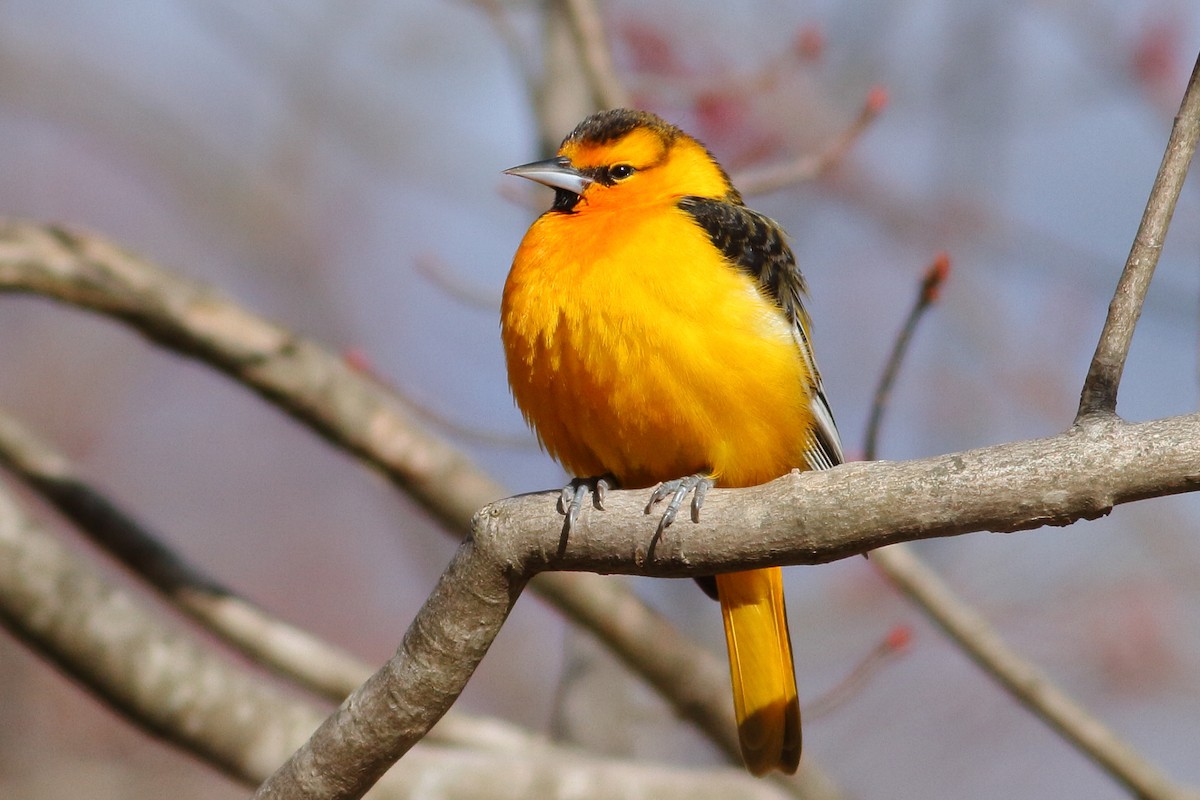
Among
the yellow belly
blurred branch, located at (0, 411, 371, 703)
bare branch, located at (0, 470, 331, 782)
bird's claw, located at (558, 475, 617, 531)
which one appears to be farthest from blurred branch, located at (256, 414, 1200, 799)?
blurred branch, located at (0, 411, 371, 703)

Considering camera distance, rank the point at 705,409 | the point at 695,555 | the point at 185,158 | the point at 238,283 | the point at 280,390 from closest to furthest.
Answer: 1. the point at 695,555
2. the point at 705,409
3. the point at 280,390
4. the point at 185,158
5. the point at 238,283

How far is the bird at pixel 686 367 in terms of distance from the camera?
11.5 ft

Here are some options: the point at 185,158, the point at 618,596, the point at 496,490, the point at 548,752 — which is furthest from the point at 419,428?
the point at 185,158

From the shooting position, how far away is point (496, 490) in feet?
15.5

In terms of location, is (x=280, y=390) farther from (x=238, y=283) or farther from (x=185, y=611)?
(x=238, y=283)

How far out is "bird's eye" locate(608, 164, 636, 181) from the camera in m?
4.38

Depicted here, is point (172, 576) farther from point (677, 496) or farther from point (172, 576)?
point (677, 496)

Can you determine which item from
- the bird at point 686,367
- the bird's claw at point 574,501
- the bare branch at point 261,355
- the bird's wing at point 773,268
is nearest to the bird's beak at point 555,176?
the bird at point 686,367

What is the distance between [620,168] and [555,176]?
0.24 meters

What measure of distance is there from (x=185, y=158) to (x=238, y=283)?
1.04 meters

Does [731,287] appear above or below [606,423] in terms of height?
above

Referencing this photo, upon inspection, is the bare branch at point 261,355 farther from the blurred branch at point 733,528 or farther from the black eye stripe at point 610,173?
the blurred branch at point 733,528

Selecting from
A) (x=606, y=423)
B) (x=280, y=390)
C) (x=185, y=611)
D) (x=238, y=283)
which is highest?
(x=238, y=283)

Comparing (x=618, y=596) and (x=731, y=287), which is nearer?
(x=731, y=287)
